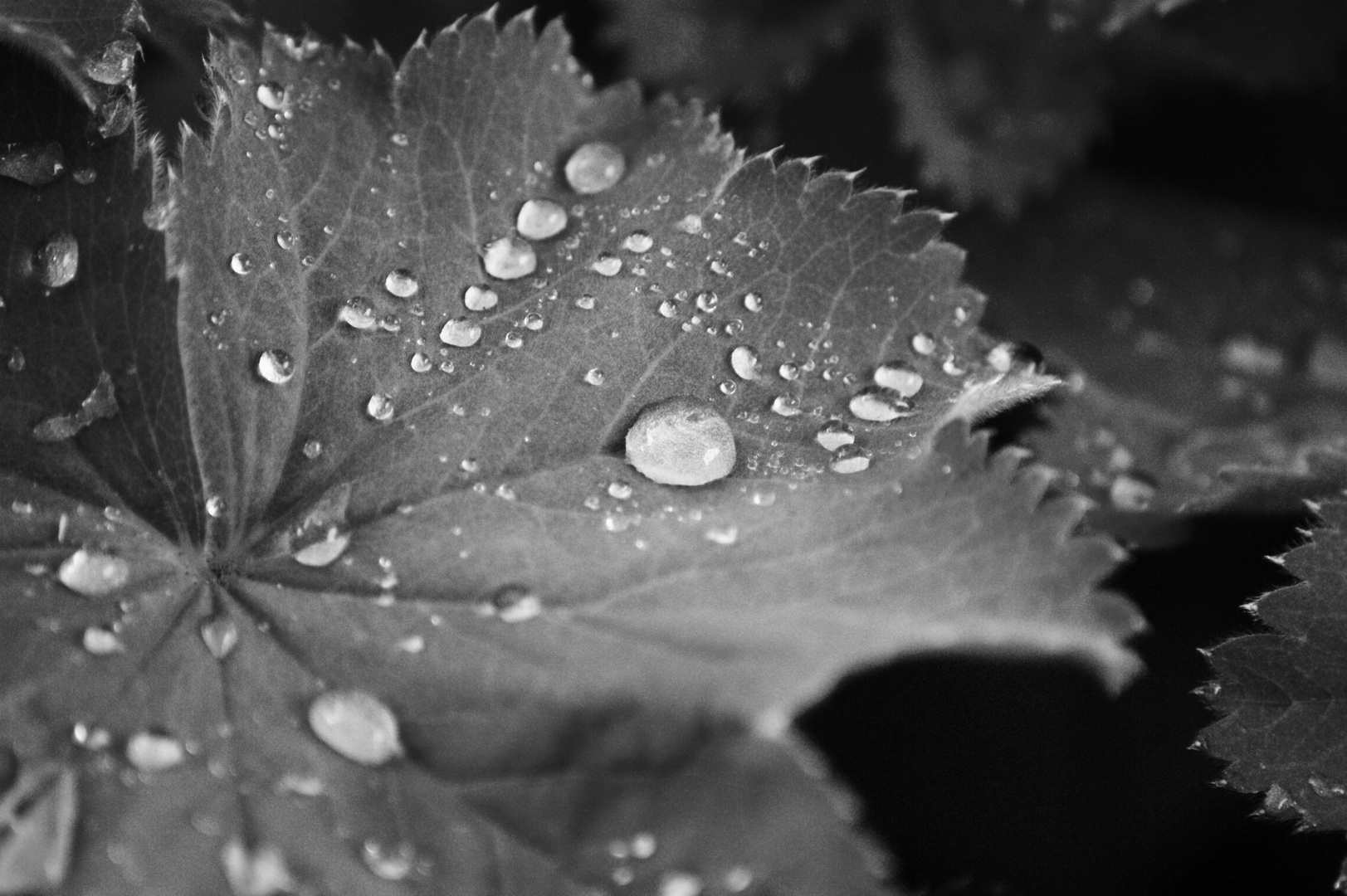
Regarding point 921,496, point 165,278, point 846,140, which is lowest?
point 921,496

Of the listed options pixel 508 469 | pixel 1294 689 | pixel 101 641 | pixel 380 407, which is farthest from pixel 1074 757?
pixel 101 641

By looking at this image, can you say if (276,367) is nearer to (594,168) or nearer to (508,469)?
(508,469)

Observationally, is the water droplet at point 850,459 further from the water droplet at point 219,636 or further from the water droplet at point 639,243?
the water droplet at point 219,636

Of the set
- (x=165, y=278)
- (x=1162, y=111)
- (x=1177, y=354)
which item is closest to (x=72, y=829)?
(x=165, y=278)

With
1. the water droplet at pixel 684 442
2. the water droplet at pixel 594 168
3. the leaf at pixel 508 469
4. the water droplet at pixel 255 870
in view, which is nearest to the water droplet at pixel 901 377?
the leaf at pixel 508 469

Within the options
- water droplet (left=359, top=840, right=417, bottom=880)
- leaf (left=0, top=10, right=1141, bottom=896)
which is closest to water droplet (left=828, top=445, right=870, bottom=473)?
leaf (left=0, top=10, right=1141, bottom=896)

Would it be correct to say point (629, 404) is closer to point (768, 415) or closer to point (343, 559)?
point (768, 415)
